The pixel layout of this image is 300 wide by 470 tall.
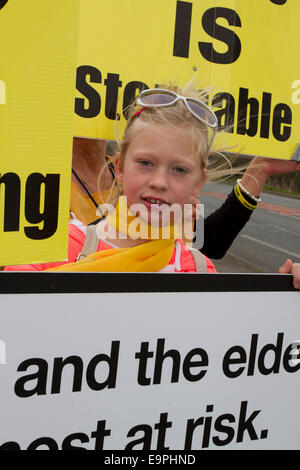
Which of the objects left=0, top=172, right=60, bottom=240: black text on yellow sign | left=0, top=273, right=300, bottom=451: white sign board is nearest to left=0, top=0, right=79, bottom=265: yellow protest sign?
left=0, top=172, right=60, bottom=240: black text on yellow sign

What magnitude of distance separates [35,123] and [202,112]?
1.72ft

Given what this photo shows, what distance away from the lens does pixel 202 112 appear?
133cm

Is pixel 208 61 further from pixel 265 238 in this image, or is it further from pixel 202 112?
pixel 265 238

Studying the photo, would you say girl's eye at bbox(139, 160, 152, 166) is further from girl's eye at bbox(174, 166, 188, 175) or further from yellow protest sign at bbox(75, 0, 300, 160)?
yellow protest sign at bbox(75, 0, 300, 160)

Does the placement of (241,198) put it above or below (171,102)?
below

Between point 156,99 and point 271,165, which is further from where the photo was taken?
point 271,165

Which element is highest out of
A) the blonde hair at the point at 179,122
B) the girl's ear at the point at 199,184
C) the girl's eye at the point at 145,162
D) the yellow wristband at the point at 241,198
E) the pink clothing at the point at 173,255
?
the blonde hair at the point at 179,122

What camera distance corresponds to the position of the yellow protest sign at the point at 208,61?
138 centimetres

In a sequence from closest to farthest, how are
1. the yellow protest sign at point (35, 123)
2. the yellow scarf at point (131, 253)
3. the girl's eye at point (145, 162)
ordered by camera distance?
the yellow protest sign at point (35, 123) < the yellow scarf at point (131, 253) < the girl's eye at point (145, 162)

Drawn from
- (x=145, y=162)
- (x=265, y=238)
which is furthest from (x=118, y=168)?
(x=265, y=238)

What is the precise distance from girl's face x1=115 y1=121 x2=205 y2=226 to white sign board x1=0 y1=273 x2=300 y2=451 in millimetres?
229

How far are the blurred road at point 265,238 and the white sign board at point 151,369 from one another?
Result: 418 centimetres

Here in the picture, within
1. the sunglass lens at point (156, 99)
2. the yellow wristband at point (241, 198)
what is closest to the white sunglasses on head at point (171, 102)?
the sunglass lens at point (156, 99)

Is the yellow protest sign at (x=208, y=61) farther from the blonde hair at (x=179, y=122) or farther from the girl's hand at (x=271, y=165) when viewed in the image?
the girl's hand at (x=271, y=165)
